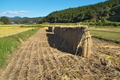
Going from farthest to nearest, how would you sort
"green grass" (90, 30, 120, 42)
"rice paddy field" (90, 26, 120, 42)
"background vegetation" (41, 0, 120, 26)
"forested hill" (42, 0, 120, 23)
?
"forested hill" (42, 0, 120, 23)
"background vegetation" (41, 0, 120, 26)
"rice paddy field" (90, 26, 120, 42)
"green grass" (90, 30, 120, 42)

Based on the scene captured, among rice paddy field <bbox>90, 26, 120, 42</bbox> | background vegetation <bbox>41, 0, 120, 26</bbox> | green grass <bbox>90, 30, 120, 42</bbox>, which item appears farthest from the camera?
background vegetation <bbox>41, 0, 120, 26</bbox>

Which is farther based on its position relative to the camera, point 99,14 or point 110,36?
point 99,14

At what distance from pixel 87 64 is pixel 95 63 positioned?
47cm

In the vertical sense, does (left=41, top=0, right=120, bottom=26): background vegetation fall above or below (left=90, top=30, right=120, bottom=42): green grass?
above

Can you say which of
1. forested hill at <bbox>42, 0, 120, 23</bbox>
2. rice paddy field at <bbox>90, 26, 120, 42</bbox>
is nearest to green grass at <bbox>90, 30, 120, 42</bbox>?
rice paddy field at <bbox>90, 26, 120, 42</bbox>

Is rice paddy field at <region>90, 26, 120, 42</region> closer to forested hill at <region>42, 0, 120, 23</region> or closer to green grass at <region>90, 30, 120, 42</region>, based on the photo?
green grass at <region>90, 30, 120, 42</region>

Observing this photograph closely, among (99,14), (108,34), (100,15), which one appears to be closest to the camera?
(108,34)

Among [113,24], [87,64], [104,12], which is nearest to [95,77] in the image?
[87,64]

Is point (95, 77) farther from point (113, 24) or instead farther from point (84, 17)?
point (84, 17)

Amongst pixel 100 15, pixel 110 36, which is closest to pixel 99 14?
pixel 100 15

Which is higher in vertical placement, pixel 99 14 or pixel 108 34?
pixel 99 14

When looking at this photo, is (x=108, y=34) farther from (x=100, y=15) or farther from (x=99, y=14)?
(x=99, y=14)

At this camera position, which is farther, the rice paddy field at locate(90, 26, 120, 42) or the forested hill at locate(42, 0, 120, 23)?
the forested hill at locate(42, 0, 120, 23)

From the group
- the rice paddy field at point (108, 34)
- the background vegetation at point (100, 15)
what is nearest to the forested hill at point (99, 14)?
the background vegetation at point (100, 15)
